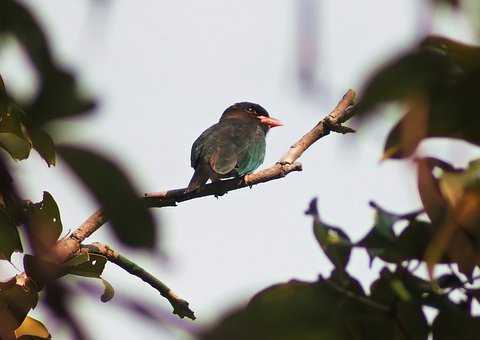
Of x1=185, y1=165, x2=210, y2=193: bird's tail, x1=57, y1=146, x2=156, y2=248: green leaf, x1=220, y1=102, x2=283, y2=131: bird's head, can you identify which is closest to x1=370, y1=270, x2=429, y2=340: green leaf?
x1=57, y1=146, x2=156, y2=248: green leaf

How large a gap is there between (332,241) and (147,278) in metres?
2.44

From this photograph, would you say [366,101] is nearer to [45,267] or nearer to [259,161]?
[45,267]

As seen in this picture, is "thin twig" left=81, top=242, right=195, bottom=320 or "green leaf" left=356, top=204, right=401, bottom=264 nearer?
"green leaf" left=356, top=204, right=401, bottom=264

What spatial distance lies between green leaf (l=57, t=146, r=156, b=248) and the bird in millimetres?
5978

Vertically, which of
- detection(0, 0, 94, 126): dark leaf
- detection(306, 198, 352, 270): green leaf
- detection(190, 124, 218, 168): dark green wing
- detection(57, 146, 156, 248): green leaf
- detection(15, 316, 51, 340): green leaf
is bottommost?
detection(190, 124, 218, 168): dark green wing

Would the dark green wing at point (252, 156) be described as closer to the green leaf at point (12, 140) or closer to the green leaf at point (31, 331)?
the green leaf at point (31, 331)

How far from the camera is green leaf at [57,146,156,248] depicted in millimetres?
542

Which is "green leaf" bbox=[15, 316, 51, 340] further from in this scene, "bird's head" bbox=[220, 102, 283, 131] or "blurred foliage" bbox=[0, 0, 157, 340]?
"bird's head" bbox=[220, 102, 283, 131]

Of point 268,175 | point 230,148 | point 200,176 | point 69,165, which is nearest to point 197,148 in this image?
point 230,148

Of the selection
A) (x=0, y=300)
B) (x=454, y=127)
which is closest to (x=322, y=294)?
(x=454, y=127)

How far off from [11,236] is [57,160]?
88cm

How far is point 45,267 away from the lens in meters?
0.50

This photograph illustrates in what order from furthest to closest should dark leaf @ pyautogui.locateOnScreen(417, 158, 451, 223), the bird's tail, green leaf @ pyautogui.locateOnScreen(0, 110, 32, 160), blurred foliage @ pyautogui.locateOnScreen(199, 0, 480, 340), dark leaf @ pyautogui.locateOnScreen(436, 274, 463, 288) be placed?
the bird's tail, green leaf @ pyautogui.locateOnScreen(0, 110, 32, 160), dark leaf @ pyautogui.locateOnScreen(436, 274, 463, 288), dark leaf @ pyautogui.locateOnScreen(417, 158, 451, 223), blurred foliage @ pyautogui.locateOnScreen(199, 0, 480, 340)

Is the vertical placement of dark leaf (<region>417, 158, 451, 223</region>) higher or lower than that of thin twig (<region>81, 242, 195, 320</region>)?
higher
